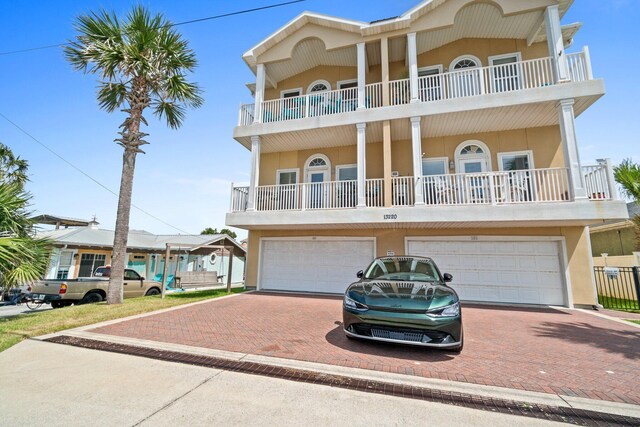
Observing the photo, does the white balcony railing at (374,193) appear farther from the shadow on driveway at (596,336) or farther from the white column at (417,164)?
the shadow on driveway at (596,336)

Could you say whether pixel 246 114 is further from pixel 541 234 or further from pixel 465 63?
pixel 541 234

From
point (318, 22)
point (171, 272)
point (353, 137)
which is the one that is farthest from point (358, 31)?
point (171, 272)

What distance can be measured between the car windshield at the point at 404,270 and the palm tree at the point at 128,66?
29.4 ft

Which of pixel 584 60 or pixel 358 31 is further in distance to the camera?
pixel 358 31

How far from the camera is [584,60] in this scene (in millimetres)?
9047

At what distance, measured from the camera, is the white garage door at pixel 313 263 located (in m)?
11.4

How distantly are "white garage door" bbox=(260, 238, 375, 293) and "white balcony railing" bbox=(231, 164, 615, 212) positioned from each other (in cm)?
189

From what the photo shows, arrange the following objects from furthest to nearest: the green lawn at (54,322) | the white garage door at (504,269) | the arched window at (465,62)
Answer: the arched window at (465,62)
the white garage door at (504,269)
the green lawn at (54,322)

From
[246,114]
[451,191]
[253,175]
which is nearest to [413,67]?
[451,191]

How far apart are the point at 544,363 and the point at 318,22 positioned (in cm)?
1337

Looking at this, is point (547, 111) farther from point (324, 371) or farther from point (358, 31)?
point (324, 371)

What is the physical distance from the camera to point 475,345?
5125 millimetres

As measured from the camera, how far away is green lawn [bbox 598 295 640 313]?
936 centimetres

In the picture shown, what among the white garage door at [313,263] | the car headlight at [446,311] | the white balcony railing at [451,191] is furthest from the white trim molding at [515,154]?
the car headlight at [446,311]
